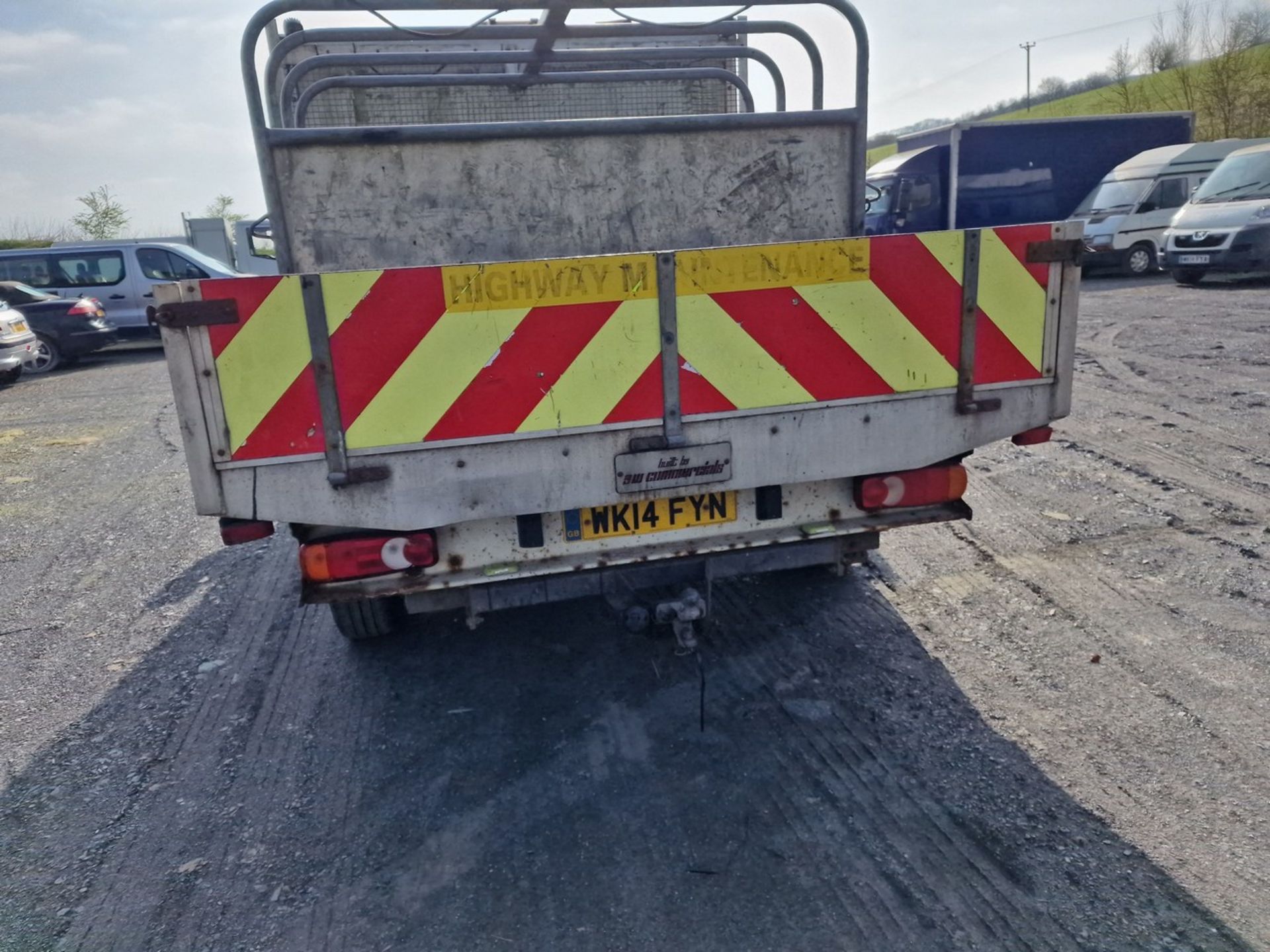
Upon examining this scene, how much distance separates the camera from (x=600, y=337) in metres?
2.96

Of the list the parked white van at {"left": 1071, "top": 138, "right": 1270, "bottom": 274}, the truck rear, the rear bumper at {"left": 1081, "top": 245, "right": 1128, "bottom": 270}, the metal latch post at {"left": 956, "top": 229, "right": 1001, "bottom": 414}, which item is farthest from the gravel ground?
the parked white van at {"left": 1071, "top": 138, "right": 1270, "bottom": 274}

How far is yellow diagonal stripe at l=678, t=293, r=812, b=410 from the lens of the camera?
3000mm

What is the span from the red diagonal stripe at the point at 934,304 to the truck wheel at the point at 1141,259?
1692 centimetres

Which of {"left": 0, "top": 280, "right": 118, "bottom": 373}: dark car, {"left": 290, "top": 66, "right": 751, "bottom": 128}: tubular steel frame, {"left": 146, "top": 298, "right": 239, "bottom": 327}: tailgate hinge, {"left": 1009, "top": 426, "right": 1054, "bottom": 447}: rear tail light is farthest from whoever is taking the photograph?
{"left": 0, "top": 280, "right": 118, "bottom": 373}: dark car

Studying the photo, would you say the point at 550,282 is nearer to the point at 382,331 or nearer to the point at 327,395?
the point at 382,331

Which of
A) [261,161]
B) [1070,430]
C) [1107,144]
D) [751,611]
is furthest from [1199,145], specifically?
[261,161]

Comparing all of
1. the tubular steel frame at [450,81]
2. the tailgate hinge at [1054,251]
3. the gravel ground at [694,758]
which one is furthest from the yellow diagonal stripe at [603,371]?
the tubular steel frame at [450,81]

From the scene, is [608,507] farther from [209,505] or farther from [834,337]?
[209,505]

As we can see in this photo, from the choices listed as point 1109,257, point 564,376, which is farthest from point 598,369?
point 1109,257

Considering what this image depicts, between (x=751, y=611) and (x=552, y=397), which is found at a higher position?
(x=552, y=397)

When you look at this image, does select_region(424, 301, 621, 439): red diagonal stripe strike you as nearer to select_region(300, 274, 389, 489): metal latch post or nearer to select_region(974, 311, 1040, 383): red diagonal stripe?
select_region(300, 274, 389, 489): metal latch post

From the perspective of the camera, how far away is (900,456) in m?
3.34

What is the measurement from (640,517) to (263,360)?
1371mm

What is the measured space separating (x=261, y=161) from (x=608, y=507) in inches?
80.0
